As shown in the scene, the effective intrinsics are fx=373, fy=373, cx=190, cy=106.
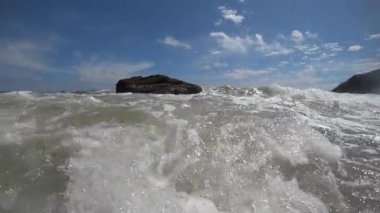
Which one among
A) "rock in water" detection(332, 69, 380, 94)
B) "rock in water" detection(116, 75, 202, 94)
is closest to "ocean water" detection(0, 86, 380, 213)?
"rock in water" detection(116, 75, 202, 94)

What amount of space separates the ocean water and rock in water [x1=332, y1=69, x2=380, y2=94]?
16177mm

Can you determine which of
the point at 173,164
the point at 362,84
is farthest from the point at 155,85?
the point at 362,84

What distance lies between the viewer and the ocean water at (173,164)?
10.2 ft

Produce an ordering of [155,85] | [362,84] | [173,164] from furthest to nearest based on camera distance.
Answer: [362,84], [155,85], [173,164]

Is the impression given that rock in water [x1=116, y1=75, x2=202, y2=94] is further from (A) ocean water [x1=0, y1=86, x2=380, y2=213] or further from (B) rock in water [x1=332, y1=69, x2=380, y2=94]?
(B) rock in water [x1=332, y1=69, x2=380, y2=94]

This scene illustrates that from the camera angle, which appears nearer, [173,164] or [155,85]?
[173,164]

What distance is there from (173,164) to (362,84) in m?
19.8

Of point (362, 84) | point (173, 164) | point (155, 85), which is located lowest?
point (173, 164)

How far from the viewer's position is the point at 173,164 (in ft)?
11.9

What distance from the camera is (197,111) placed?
5.27 m

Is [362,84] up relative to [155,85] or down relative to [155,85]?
down

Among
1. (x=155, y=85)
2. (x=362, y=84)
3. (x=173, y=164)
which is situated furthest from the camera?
(x=362, y=84)

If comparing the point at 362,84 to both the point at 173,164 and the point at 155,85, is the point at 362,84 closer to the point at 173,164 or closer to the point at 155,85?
the point at 155,85

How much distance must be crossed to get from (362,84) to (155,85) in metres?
13.5
